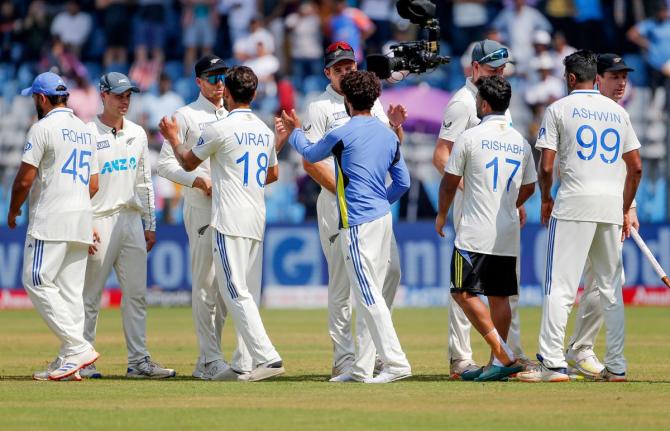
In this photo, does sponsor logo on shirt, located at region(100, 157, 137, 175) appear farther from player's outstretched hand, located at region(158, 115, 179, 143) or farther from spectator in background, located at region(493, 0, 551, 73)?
spectator in background, located at region(493, 0, 551, 73)

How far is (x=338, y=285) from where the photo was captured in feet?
36.8

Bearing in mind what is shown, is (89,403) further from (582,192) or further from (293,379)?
(582,192)

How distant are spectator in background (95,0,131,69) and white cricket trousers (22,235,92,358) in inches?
678

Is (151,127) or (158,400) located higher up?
(151,127)

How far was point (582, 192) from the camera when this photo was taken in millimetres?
10406

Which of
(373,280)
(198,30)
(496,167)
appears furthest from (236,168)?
(198,30)

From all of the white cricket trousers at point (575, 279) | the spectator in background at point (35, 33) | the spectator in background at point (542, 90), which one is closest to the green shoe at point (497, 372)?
the white cricket trousers at point (575, 279)

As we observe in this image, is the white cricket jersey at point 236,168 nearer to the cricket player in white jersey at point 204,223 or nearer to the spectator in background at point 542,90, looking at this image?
the cricket player in white jersey at point 204,223

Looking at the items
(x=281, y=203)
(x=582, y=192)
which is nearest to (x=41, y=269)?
(x=582, y=192)

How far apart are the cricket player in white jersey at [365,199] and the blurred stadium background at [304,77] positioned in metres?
11.5

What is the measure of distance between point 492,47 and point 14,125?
671 inches

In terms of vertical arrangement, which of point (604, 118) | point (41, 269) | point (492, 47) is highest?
point (492, 47)

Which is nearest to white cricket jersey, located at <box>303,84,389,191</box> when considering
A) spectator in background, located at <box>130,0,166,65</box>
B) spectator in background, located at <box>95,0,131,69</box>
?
spectator in background, located at <box>130,0,166,65</box>

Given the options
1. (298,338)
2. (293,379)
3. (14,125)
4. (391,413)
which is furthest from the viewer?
(14,125)
